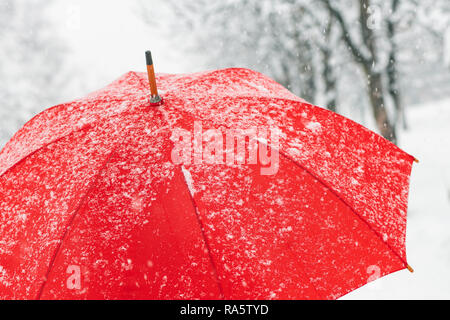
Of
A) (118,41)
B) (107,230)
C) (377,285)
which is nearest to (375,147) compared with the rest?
(107,230)

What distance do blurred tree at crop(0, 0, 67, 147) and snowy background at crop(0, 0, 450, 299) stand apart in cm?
4

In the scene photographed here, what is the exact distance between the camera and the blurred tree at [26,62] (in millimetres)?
14500

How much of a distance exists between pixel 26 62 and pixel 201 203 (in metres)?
17.2

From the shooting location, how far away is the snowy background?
7336mm

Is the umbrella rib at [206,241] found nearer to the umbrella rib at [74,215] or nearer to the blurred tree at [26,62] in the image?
the umbrella rib at [74,215]

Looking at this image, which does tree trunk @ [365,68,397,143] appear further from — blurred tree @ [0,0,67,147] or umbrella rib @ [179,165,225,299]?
blurred tree @ [0,0,67,147]

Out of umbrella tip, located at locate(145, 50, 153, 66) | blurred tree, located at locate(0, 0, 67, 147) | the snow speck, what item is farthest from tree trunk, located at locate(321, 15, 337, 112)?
blurred tree, located at locate(0, 0, 67, 147)

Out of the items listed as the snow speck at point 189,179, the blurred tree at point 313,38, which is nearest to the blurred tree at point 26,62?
the blurred tree at point 313,38

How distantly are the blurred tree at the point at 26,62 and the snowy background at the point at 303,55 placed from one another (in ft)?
0.15

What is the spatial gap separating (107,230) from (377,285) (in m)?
5.38

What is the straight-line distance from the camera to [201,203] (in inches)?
66.1

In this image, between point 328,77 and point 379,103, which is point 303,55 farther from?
point 379,103
